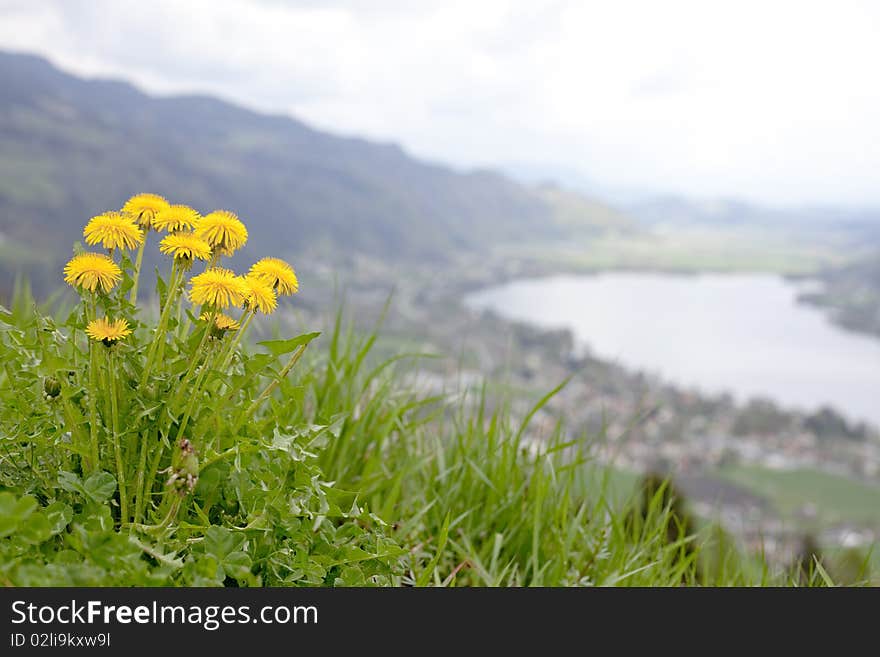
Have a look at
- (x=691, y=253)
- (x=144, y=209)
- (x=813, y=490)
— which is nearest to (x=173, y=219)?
(x=144, y=209)

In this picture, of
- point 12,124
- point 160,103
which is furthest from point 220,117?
point 12,124

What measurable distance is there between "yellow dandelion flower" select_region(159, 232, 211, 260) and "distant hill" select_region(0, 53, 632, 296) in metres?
49.5

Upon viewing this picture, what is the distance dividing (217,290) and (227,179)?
422ft

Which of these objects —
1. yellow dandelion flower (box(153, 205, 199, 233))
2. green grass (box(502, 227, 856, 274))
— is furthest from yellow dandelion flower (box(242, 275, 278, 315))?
green grass (box(502, 227, 856, 274))

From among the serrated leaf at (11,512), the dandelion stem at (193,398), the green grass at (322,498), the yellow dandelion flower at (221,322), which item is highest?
the yellow dandelion flower at (221,322)

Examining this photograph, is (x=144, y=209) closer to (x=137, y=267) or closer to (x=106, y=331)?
(x=137, y=267)

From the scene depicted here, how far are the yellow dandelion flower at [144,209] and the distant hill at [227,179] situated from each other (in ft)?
162

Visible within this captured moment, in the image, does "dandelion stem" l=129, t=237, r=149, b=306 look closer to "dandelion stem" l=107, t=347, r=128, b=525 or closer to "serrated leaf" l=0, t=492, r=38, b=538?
"dandelion stem" l=107, t=347, r=128, b=525

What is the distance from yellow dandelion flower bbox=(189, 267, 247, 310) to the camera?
1433mm

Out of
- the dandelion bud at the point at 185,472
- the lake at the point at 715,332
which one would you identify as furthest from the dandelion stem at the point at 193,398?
the lake at the point at 715,332

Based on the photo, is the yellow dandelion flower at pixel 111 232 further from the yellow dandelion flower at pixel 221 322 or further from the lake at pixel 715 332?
the lake at pixel 715 332

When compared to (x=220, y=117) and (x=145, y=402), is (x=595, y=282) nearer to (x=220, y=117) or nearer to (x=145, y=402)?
(x=220, y=117)

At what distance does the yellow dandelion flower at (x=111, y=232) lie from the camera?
1.53 metres

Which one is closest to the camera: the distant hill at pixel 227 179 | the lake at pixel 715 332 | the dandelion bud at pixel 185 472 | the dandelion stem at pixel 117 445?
the dandelion bud at pixel 185 472
